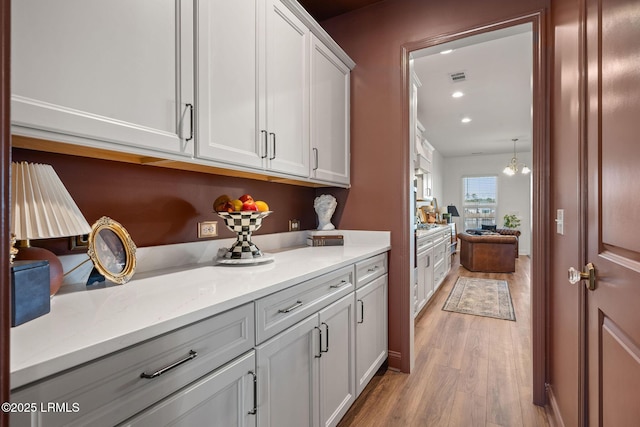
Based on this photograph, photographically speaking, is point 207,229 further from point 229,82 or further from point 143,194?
point 229,82

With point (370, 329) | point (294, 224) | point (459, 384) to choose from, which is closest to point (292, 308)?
point (370, 329)

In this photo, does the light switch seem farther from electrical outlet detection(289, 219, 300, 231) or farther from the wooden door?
electrical outlet detection(289, 219, 300, 231)

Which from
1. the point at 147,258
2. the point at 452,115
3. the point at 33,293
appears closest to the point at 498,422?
the point at 147,258

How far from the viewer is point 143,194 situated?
54.7 inches

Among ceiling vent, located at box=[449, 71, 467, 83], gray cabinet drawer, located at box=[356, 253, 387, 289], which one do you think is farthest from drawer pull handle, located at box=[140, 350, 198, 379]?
ceiling vent, located at box=[449, 71, 467, 83]

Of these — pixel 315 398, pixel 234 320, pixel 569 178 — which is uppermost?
pixel 569 178

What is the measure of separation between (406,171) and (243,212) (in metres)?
1.32

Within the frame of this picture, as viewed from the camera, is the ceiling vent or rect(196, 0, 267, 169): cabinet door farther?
the ceiling vent

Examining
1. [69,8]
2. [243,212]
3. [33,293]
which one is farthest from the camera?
[243,212]

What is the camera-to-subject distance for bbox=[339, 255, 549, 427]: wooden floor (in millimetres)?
1806

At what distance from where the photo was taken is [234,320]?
0.98 meters

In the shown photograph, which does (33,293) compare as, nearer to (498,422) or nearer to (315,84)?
(315,84)

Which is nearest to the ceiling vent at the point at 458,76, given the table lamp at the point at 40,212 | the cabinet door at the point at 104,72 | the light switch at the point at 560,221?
the light switch at the point at 560,221

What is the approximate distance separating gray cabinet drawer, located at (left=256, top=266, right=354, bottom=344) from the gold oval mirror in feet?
1.68
